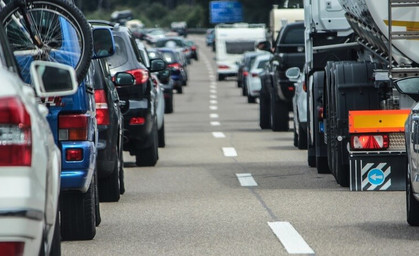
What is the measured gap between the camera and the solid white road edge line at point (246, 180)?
16.2 m

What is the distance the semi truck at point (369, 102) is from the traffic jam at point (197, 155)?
0.05 ft

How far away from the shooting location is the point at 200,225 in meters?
12.0

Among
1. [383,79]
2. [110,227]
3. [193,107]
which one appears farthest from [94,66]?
[193,107]

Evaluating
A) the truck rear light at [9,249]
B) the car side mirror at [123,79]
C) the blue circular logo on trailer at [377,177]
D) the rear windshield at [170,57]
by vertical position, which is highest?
the truck rear light at [9,249]

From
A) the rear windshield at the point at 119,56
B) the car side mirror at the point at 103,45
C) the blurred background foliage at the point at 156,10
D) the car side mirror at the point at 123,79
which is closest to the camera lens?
the car side mirror at the point at 103,45

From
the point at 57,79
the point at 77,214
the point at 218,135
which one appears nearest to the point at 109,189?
the point at 77,214

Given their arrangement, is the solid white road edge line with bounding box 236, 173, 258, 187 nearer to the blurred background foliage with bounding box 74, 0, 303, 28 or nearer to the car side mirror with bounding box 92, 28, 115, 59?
the car side mirror with bounding box 92, 28, 115, 59

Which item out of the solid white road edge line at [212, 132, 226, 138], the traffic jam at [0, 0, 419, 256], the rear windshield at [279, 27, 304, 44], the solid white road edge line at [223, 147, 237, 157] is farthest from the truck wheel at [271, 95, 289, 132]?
the solid white road edge line at [223, 147, 237, 157]

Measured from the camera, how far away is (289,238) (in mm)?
10984

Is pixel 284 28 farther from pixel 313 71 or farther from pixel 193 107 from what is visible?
pixel 193 107

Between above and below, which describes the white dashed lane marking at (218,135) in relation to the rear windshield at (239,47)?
above

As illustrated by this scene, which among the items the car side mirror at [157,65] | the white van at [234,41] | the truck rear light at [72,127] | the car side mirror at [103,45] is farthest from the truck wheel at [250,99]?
the truck rear light at [72,127]

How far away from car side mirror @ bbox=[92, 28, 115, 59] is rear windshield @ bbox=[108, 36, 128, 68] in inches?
217

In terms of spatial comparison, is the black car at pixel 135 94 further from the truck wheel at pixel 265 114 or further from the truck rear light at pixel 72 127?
the truck wheel at pixel 265 114
